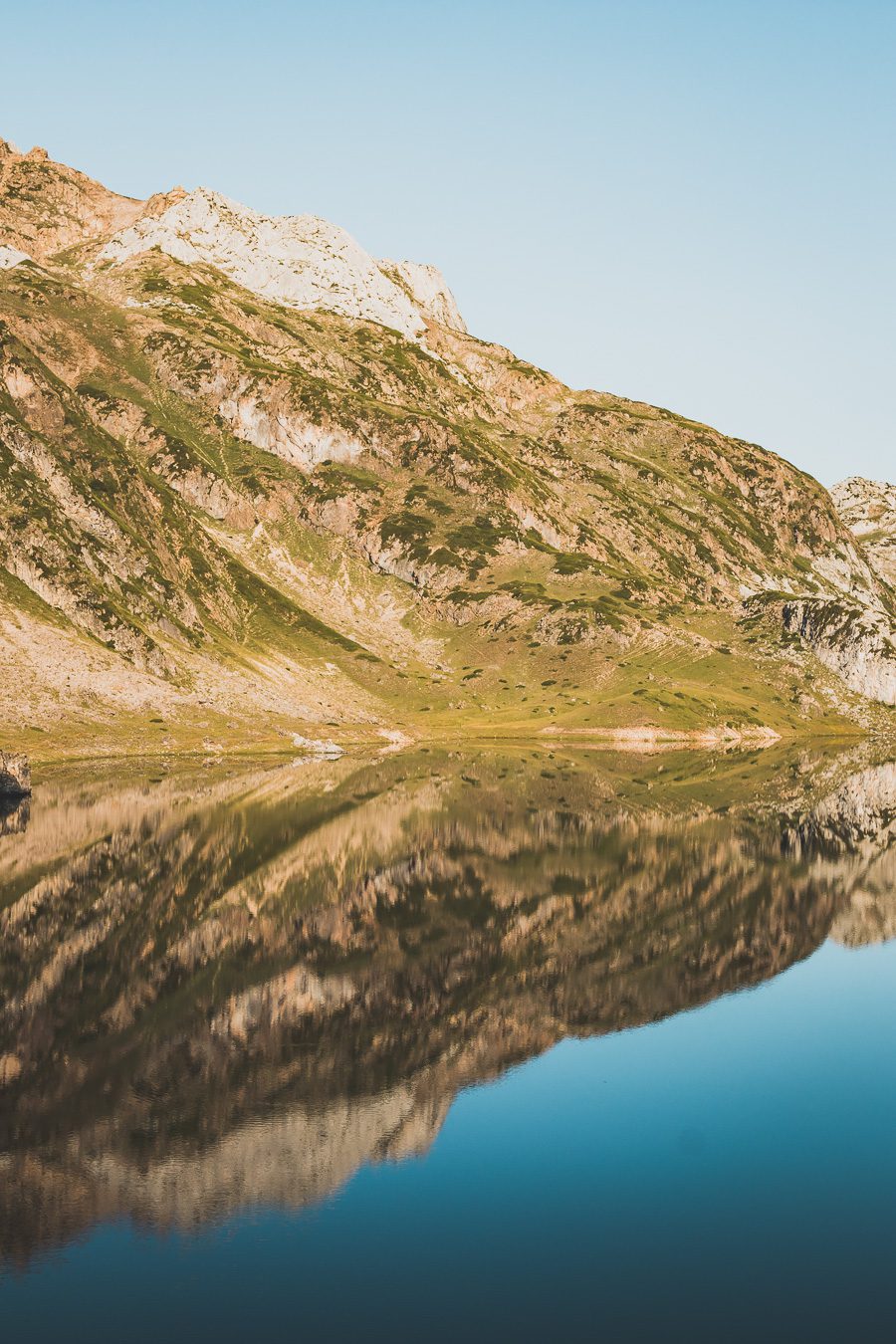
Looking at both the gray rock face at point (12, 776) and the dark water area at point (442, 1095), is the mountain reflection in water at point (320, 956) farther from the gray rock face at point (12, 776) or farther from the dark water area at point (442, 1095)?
the gray rock face at point (12, 776)

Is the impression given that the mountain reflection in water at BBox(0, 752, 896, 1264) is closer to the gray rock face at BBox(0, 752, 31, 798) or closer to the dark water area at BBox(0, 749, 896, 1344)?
the dark water area at BBox(0, 749, 896, 1344)

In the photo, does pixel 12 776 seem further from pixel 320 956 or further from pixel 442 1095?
pixel 442 1095

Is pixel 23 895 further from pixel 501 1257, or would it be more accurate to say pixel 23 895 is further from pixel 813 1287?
pixel 813 1287

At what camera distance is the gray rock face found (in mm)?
124312

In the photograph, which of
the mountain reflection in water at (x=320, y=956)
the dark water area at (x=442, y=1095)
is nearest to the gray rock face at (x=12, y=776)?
the mountain reflection in water at (x=320, y=956)

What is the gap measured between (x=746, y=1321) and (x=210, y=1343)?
11.9 meters

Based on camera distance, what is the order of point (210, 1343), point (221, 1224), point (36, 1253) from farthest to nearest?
1. point (221, 1224)
2. point (36, 1253)
3. point (210, 1343)

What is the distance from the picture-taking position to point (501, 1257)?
28750mm

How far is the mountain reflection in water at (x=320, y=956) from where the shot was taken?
3497cm

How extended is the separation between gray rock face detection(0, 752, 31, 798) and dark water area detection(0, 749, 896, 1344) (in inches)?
1610

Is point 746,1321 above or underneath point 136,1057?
above

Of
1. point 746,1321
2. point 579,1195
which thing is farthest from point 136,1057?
point 746,1321


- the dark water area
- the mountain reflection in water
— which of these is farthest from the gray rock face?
the dark water area

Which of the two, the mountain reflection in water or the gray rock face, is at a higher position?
the mountain reflection in water
